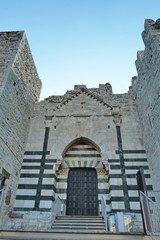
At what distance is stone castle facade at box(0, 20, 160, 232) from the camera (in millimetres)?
7918

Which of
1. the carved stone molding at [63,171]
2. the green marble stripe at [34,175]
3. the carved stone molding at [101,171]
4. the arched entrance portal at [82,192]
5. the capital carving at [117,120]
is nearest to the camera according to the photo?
the arched entrance portal at [82,192]

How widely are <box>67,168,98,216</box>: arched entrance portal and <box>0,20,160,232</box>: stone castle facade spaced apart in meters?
0.04

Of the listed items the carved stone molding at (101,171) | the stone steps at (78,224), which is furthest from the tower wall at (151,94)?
the stone steps at (78,224)

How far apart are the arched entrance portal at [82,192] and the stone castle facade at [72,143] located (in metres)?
0.04

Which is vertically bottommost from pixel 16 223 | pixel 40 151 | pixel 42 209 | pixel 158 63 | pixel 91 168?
pixel 16 223

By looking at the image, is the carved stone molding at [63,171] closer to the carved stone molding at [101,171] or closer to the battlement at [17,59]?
the carved stone molding at [101,171]

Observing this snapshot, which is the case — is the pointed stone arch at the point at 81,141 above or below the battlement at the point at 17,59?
below

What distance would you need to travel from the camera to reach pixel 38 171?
902 centimetres

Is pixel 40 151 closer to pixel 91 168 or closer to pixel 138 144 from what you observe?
pixel 91 168

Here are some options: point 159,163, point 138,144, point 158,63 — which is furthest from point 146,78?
point 159,163

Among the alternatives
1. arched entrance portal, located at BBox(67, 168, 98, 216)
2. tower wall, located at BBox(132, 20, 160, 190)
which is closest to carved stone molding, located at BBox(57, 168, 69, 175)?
arched entrance portal, located at BBox(67, 168, 98, 216)

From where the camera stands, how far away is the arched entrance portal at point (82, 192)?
27.9ft

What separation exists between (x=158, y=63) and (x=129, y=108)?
3.68 metres

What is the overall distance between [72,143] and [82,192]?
248 cm
